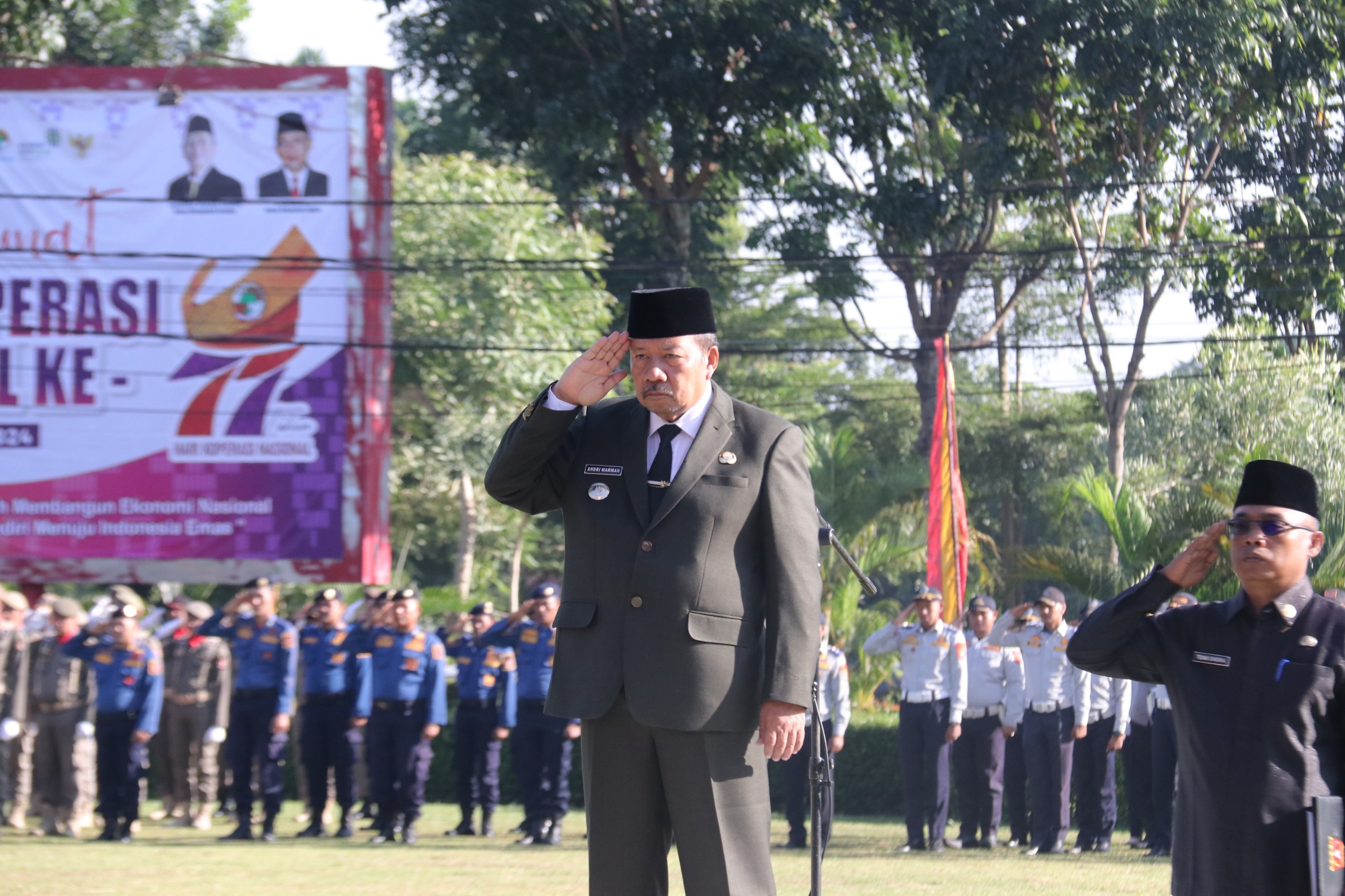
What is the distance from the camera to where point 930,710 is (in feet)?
35.2

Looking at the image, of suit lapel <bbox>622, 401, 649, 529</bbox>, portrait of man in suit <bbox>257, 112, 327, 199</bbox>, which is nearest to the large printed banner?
portrait of man in suit <bbox>257, 112, 327, 199</bbox>

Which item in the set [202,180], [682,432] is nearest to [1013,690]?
[682,432]

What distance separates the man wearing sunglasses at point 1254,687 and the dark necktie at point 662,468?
3.76 feet

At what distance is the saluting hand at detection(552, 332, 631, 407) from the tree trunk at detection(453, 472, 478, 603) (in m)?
19.2

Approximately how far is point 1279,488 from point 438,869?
642 cm

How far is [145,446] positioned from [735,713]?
540 inches

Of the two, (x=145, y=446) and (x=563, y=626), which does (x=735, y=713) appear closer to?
(x=563, y=626)

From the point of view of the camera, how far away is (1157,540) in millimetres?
13164

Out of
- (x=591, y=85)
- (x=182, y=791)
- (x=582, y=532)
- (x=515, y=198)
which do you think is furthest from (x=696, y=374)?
(x=515, y=198)

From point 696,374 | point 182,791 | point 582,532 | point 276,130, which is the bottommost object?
point 182,791

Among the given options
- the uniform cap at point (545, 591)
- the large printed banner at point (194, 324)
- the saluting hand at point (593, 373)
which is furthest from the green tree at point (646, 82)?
the saluting hand at point (593, 373)

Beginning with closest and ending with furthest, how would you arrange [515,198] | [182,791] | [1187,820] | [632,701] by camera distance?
1. [632,701]
2. [1187,820]
3. [182,791]
4. [515,198]

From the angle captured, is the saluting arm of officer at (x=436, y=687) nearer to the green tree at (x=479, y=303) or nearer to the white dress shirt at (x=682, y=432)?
the white dress shirt at (x=682, y=432)

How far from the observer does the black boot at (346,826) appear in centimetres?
1075
